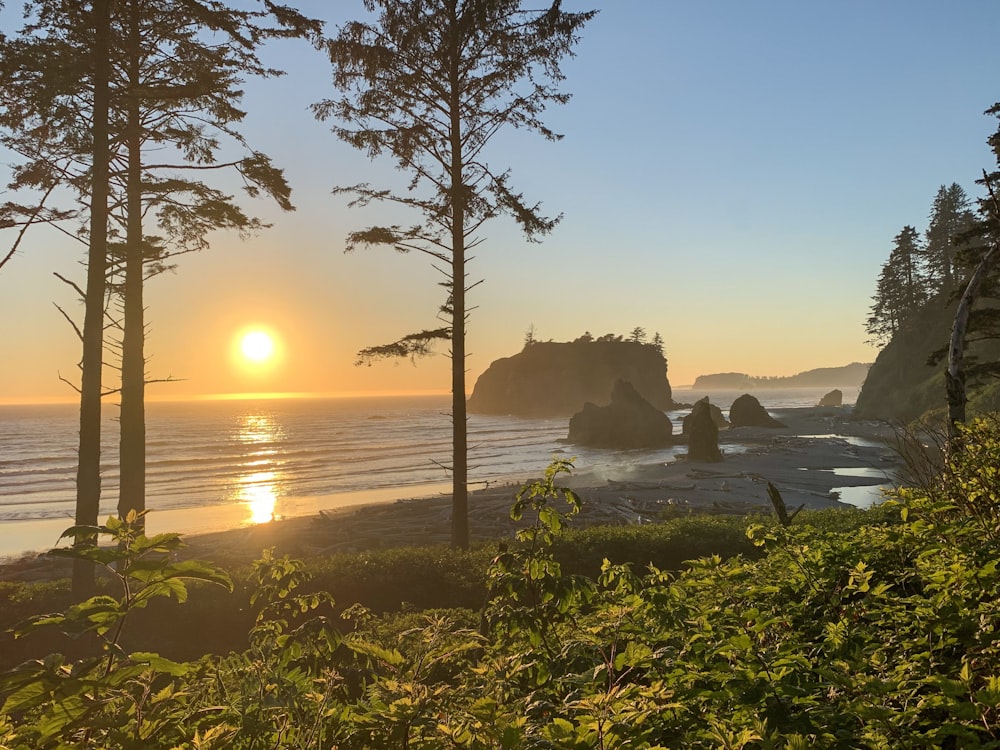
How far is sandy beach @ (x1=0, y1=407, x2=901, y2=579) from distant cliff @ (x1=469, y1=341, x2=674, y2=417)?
8005 centimetres

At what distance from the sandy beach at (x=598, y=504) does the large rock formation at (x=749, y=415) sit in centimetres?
1980

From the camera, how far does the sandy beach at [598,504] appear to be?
52.2 feet

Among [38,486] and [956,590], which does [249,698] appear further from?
[38,486]

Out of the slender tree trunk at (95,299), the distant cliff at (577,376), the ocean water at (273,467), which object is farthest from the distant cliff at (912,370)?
the distant cliff at (577,376)

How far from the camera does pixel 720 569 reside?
3.25 meters

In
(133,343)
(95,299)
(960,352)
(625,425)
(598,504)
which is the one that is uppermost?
(95,299)

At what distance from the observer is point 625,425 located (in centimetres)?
4972

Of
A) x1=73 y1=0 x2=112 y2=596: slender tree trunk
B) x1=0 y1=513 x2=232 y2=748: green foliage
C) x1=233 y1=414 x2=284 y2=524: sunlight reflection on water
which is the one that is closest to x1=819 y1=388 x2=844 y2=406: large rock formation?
x1=233 y1=414 x2=284 y2=524: sunlight reflection on water

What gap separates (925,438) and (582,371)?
86.3 meters

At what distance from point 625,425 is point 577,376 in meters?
71.1

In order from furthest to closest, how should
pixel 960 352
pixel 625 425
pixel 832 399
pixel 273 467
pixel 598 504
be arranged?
pixel 832 399, pixel 625 425, pixel 273 467, pixel 598 504, pixel 960 352

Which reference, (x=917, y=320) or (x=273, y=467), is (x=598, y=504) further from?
(x=917, y=320)

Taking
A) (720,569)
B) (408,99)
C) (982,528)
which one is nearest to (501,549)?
(720,569)

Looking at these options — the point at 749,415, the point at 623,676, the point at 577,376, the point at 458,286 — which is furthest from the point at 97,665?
the point at 577,376
